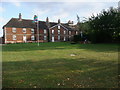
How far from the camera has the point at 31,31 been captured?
166 ft

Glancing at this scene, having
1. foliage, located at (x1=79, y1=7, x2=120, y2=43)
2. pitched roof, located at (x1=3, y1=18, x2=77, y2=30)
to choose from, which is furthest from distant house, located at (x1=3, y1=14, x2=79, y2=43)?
foliage, located at (x1=79, y1=7, x2=120, y2=43)

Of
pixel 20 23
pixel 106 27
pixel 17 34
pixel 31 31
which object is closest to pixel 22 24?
pixel 20 23

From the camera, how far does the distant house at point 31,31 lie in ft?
152

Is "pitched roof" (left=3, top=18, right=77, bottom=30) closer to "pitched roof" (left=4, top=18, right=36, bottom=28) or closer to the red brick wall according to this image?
"pitched roof" (left=4, top=18, right=36, bottom=28)

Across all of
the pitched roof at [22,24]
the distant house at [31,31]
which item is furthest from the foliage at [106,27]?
the pitched roof at [22,24]

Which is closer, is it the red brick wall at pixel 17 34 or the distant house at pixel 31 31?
the red brick wall at pixel 17 34

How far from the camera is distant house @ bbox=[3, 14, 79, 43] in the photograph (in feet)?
152

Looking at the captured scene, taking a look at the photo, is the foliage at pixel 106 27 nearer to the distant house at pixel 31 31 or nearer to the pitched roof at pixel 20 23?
the distant house at pixel 31 31

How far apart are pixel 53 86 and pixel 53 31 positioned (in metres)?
51.3

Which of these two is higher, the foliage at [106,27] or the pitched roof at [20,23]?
the pitched roof at [20,23]

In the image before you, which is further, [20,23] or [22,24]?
[22,24]

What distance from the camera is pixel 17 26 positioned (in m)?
47.7

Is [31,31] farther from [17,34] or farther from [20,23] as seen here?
[17,34]

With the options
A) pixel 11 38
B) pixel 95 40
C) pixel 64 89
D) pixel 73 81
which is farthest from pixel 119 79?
pixel 11 38
